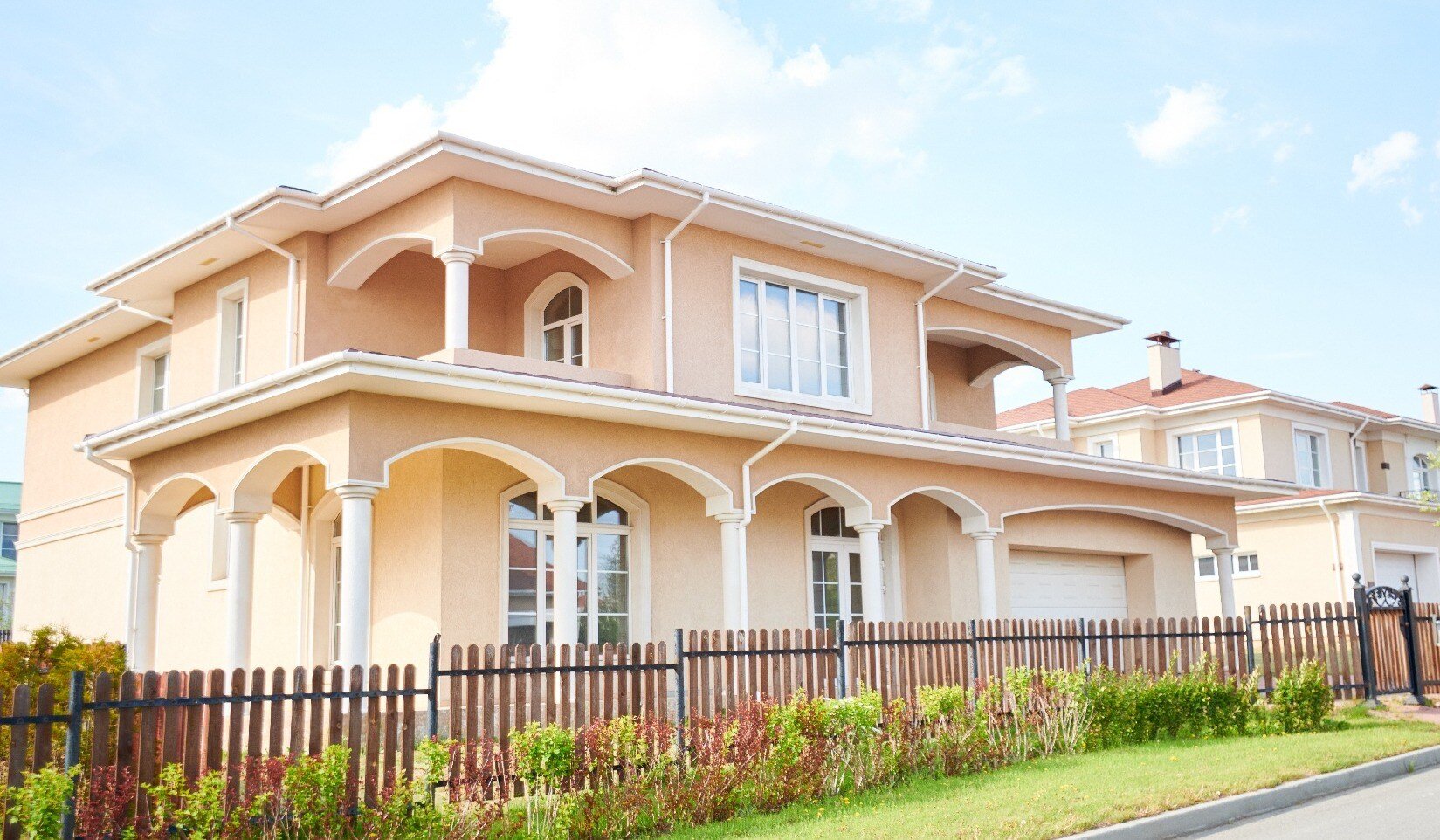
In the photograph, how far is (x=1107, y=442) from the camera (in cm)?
3250

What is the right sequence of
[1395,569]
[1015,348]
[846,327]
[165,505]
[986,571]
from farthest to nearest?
[1395,569], [1015,348], [846,327], [986,571], [165,505]

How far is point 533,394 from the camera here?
12789mm

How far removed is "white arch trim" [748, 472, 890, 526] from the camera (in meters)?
16.3

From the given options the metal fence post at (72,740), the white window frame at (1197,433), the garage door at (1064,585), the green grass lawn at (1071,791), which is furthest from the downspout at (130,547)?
the white window frame at (1197,433)

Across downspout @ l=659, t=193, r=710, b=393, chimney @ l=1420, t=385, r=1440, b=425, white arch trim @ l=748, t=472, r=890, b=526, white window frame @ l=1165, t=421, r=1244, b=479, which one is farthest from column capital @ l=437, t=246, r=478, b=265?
chimney @ l=1420, t=385, r=1440, b=425

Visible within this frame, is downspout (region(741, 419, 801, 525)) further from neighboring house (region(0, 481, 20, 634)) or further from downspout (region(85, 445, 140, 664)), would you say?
neighboring house (region(0, 481, 20, 634))

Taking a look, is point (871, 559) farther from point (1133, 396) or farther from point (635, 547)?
point (1133, 396)

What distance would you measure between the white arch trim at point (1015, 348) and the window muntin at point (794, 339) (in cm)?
262

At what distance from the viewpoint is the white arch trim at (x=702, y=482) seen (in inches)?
578

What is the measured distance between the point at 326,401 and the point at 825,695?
5556 mm

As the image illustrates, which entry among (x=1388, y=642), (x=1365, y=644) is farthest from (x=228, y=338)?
(x=1388, y=642)

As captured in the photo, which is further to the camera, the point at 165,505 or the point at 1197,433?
the point at 1197,433

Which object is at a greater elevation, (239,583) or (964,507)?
(964,507)

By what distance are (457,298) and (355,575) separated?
3.85 meters
